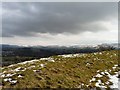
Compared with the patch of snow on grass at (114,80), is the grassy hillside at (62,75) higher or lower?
higher

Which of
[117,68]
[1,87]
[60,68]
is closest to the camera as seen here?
[1,87]

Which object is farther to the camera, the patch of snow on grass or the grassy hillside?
Result: the patch of snow on grass

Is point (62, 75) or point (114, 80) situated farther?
point (114, 80)

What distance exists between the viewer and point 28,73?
64.5 feet

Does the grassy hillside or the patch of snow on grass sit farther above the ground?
the grassy hillside

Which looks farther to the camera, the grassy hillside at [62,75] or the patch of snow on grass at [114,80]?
the patch of snow on grass at [114,80]

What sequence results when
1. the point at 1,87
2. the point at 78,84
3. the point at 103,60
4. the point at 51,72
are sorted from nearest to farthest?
the point at 1,87, the point at 78,84, the point at 51,72, the point at 103,60

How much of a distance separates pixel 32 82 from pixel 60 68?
17.4 ft

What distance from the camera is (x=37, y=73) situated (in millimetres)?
19938

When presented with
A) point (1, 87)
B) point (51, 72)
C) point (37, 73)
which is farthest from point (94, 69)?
point (1, 87)

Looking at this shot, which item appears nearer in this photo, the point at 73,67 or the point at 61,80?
the point at 61,80

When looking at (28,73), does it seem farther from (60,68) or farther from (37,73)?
(60,68)

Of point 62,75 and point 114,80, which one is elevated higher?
point 62,75

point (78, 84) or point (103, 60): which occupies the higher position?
point (103, 60)
